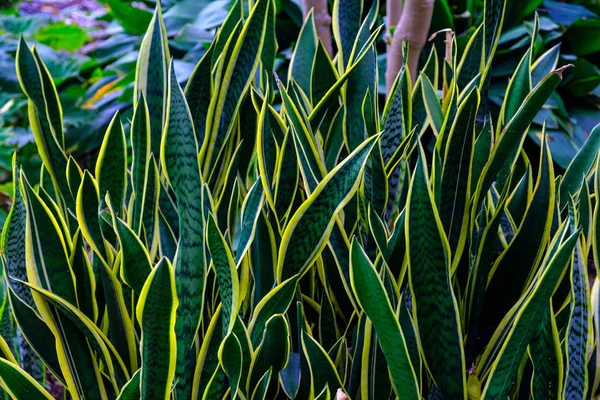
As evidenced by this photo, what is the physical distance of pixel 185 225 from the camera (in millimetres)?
632

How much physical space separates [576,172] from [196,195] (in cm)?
52

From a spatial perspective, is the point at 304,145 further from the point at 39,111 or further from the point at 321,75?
the point at 39,111

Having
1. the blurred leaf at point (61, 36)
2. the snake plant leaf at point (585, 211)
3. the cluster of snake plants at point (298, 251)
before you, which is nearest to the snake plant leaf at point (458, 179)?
the cluster of snake plants at point (298, 251)

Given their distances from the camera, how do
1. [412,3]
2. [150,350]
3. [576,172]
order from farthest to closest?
1. [412,3]
2. [576,172]
3. [150,350]

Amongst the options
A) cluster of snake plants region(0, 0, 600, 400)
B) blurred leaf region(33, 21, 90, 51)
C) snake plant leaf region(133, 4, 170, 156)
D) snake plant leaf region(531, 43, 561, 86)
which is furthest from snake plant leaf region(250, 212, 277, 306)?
blurred leaf region(33, 21, 90, 51)

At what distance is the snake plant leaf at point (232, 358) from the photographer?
0.56 meters

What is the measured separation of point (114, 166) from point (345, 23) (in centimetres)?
42

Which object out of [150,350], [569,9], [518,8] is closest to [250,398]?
[150,350]

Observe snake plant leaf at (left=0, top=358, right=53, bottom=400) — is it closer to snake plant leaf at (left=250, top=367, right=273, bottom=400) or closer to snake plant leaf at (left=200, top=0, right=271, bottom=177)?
snake plant leaf at (left=250, top=367, right=273, bottom=400)

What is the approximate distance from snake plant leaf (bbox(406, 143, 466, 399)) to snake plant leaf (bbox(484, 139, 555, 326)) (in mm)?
162

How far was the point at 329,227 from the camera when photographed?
24.7 inches

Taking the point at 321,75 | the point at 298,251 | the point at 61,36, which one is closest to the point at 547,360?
the point at 298,251

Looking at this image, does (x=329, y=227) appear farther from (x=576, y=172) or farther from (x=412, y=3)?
(x=412, y=3)

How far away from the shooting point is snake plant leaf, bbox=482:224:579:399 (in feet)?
1.71
